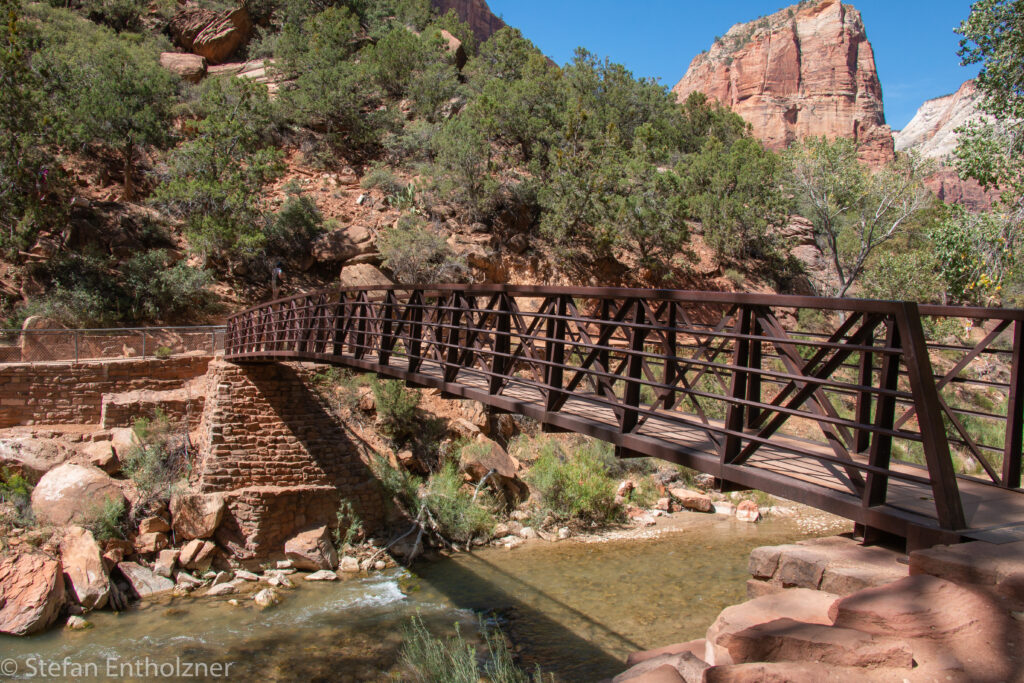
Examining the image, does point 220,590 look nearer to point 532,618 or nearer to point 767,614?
point 532,618

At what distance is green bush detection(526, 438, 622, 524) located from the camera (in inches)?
615

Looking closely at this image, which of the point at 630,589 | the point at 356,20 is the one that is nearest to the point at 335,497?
the point at 630,589

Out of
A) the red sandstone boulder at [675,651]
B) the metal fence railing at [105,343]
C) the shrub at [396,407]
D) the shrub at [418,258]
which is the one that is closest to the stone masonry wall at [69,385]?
the metal fence railing at [105,343]

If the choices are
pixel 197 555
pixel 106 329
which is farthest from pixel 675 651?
pixel 106 329

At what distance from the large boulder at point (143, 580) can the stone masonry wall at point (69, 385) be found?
216 inches

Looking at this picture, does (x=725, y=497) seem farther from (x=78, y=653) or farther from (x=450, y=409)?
(x=78, y=653)

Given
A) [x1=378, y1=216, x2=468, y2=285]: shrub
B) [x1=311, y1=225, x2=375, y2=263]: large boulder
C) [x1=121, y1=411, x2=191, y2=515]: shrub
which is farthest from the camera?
[x1=311, y1=225, x2=375, y2=263]: large boulder

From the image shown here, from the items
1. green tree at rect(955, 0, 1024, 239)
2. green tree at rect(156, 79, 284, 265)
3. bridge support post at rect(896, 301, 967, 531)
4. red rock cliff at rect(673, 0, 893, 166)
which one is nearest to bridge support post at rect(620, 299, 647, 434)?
bridge support post at rect(896, 301, 967, 531)

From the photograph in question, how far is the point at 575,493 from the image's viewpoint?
15.6 metres

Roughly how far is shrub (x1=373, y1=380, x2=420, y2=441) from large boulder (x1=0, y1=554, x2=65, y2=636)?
746 centimetres

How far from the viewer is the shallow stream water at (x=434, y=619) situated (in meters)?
9.49

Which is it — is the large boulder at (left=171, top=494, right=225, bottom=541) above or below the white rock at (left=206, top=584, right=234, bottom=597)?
above

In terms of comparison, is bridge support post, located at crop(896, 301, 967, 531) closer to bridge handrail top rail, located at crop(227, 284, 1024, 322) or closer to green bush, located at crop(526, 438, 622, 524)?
bridge handrail top rail, located at crop(227, 284, 1024, 322)

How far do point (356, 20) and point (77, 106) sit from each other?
68.9 feet
